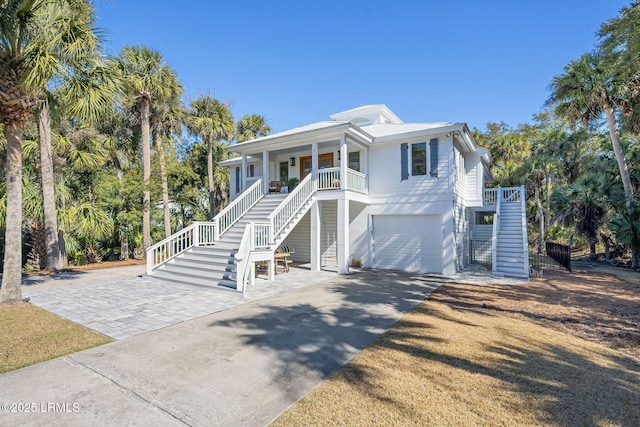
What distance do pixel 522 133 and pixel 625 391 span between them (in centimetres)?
3805

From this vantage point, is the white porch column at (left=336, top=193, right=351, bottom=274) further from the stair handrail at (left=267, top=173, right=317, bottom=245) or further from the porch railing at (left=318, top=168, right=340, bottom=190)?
the stair handrail at (left=267, top=173, right=317, bottom=245)

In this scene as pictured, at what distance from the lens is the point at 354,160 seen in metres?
14.0

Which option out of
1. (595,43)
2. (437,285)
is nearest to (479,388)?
(437,285)

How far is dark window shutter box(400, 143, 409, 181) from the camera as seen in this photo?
40.6 feet

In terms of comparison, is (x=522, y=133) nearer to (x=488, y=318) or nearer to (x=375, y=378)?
(x=488, y=318)

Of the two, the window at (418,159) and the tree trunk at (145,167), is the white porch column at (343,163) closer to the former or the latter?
the window at (418,159)

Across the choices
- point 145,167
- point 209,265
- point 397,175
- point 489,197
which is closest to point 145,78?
point 145,167

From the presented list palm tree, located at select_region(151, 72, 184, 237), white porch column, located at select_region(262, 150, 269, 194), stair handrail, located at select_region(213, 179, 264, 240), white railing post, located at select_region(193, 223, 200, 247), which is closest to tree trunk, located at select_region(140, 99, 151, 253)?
palm tree, located at select_region(151, 72, 184, 237)

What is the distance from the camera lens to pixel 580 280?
10500 mm

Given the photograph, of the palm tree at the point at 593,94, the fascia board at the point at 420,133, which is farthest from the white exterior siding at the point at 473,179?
the palm tree at the point at 593,94

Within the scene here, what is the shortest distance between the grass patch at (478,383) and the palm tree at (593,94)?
551 inches

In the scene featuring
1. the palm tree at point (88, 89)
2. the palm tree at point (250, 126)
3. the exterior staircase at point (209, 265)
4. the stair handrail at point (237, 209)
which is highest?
the palm tree at point (250, 126)

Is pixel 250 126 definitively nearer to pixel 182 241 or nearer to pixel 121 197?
pixel 121 197

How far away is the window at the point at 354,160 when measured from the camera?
13.9 m
